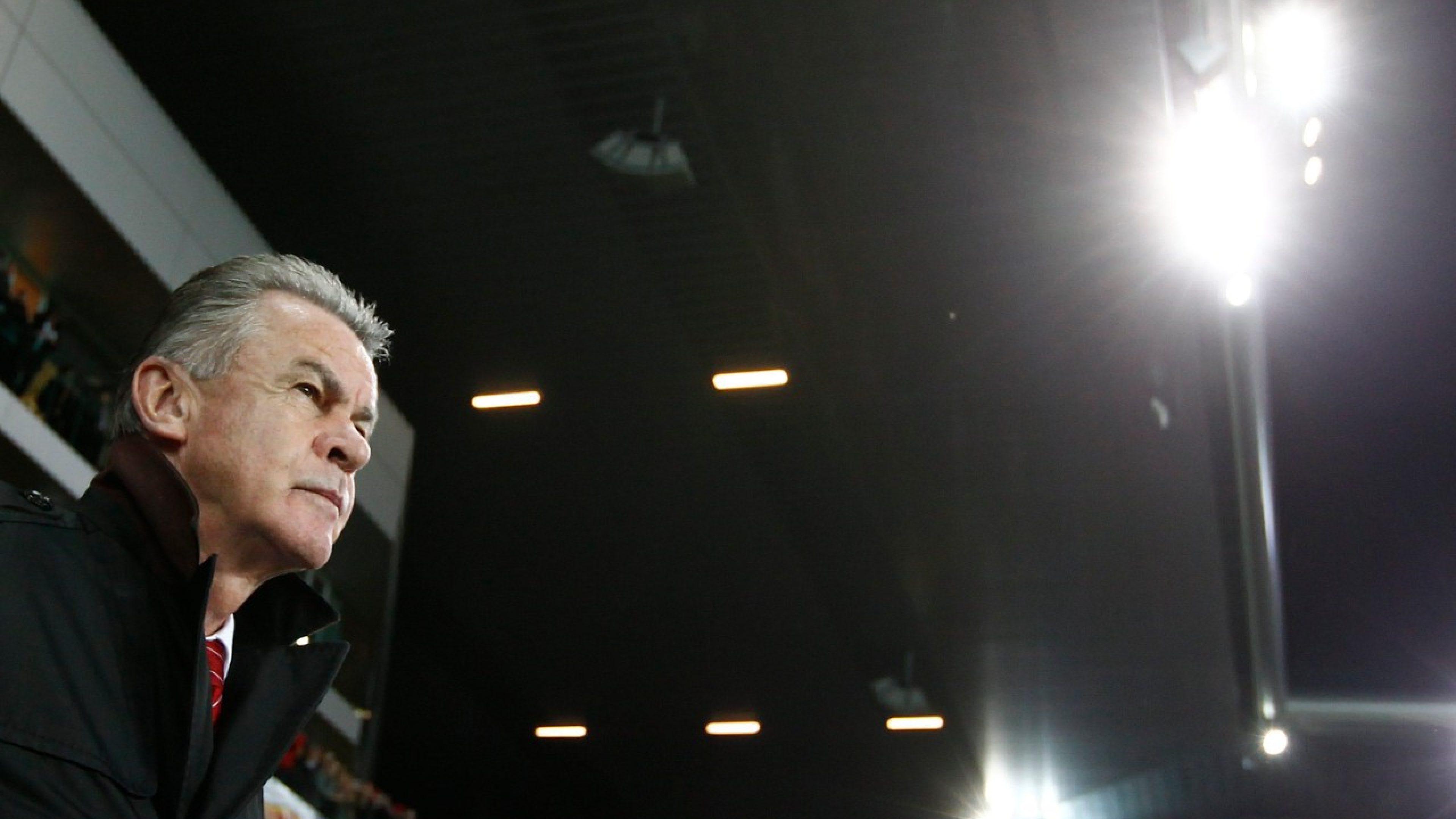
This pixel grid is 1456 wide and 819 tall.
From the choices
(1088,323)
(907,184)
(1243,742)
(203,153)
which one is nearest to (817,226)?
(907,184)

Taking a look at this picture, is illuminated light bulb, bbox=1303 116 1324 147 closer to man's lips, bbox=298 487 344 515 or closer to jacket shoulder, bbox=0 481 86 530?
man's lips, bbox=298 487 344 515

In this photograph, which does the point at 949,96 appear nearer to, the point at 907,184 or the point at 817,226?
the point at 907,184

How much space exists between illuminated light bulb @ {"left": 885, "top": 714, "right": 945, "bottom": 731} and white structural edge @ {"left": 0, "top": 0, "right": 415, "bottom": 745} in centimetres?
854

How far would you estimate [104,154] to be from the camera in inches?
275

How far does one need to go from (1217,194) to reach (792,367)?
2851mm

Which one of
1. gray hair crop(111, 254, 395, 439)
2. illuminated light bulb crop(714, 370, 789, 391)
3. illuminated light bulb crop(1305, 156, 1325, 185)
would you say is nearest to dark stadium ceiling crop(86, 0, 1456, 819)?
illuminated light bulb crop(714, 370, 789, 391)

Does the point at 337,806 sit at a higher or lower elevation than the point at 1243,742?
lower

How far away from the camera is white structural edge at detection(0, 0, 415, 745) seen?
641 cm

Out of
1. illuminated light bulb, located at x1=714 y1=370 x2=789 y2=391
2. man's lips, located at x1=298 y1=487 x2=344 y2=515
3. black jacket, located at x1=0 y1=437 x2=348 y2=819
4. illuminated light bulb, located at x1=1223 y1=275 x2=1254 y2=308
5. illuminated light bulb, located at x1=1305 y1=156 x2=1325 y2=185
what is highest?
illuminated light bulb, located at x1=1305 y1=156 x2=1325 y2=185

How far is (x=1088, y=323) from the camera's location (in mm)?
8688

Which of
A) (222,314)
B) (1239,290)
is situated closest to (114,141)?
(1239,290)

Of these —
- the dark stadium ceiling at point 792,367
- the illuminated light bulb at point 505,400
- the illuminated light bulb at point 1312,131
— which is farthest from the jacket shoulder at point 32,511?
the illuminated light bulb at point 505,400

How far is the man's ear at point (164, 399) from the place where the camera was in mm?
1372

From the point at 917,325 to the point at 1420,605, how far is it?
5.16 meters
